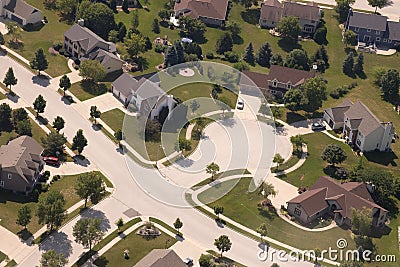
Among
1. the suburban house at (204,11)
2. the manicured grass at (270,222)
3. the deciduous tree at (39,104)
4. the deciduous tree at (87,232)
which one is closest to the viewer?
the deciduous tree at (87,232)

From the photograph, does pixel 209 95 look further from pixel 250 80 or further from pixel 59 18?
pixel 59 18

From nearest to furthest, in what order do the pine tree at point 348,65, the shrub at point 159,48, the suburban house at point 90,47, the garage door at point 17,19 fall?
the suburban house at point 90,47 → the shrub at point 159,48 → the pine tree at point 348,65 → the garage door at point 17,19

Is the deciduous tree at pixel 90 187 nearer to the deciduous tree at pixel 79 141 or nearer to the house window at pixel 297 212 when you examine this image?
the deciduous tree at pixel 79 141

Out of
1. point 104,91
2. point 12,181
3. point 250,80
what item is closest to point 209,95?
point 250,80

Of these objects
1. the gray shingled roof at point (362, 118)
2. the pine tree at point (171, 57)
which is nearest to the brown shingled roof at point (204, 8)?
the pine tree at point (171, 57)

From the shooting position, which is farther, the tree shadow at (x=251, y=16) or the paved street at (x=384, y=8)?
the paved street at (x=384, y=8)

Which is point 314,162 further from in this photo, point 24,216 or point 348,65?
point 24,216

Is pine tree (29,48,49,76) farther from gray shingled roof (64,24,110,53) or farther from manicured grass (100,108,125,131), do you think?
manicured grass (100,108,125,131)

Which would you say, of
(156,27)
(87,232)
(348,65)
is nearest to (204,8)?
(156,27)
